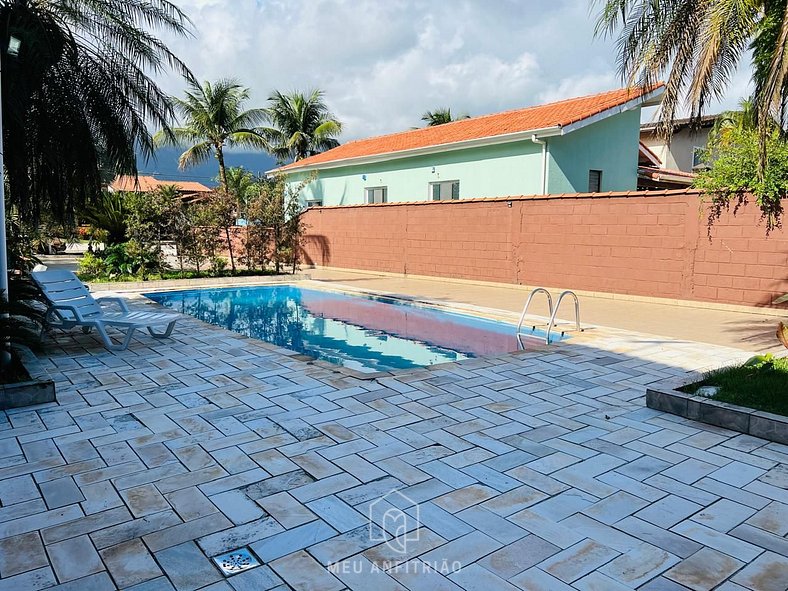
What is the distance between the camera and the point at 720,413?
4.99m

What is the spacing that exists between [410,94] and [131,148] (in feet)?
141

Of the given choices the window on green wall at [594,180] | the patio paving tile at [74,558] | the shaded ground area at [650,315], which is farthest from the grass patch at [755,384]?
the window on green wall at [594,180]

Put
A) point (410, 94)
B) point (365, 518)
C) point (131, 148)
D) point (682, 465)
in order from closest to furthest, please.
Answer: point (365, 518) → point (682, 465) → point (131, 148) → point (410, 94)

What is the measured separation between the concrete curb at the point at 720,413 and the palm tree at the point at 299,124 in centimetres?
3269

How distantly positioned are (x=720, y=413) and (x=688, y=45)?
5253mm

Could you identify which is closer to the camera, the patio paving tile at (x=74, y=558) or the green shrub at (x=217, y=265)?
the patio paving tile at (x=74, y=558)

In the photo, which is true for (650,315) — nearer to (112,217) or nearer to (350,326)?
(350,326)

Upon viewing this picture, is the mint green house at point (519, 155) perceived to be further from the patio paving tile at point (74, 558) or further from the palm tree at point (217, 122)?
the patio paving tile at point (74, 558)

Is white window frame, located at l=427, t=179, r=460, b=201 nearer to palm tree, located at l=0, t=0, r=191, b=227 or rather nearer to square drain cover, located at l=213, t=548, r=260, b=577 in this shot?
palm tree, located at l=0, t=0, r=191, b=227

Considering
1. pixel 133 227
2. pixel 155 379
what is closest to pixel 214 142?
pixel 133 227

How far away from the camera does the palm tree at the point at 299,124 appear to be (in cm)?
3597

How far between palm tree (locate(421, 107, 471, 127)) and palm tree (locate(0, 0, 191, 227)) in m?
29.2

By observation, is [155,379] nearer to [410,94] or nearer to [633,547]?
[633,547]

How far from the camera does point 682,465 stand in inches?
165
